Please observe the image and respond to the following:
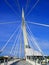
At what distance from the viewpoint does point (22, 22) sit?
2167 inches

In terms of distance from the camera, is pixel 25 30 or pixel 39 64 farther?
pixel 25 30

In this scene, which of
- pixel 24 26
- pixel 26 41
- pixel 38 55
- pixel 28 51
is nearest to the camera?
pixel 24 26

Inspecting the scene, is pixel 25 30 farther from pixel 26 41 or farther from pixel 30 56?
pixel 30 56

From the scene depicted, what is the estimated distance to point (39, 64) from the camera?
87.5 feet

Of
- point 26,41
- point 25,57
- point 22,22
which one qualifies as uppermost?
point 22,22

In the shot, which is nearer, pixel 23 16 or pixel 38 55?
pixel 23 16

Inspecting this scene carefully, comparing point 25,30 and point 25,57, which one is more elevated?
point 25,30

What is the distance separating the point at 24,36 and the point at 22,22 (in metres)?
3.75

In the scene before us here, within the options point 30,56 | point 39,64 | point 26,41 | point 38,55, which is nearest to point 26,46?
point 26,41

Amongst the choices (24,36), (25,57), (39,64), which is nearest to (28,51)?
(25,57)

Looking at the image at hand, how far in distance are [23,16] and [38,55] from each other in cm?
1997

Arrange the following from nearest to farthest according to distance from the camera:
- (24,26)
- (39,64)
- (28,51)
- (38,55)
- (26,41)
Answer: (39,64) < (24,26) < (26,41) < (28,51) < (38,55)

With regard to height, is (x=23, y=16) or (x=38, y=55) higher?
(x=23, y=16)

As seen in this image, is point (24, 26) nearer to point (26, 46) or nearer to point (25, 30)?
point (25, 30)
